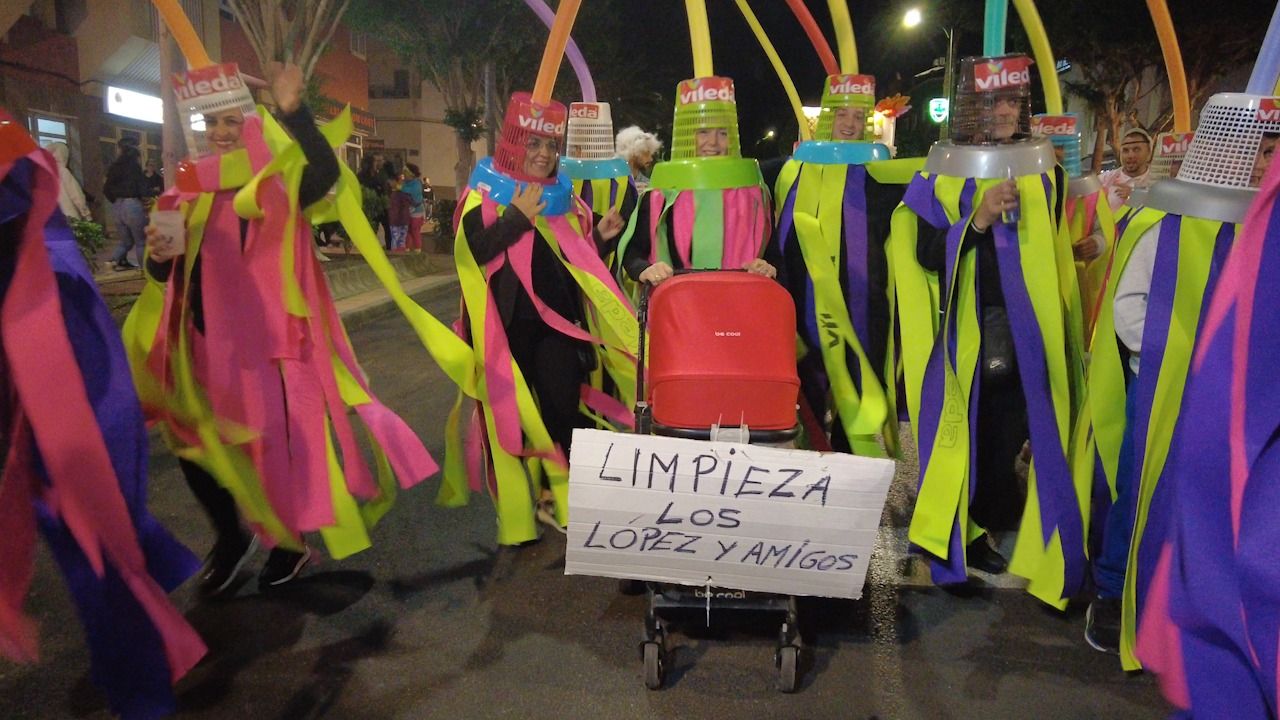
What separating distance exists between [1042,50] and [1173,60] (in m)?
0.62

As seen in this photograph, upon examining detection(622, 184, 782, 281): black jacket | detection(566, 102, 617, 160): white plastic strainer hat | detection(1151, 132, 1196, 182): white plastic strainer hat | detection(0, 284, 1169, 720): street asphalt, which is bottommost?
detection(0, 284, 1169, 720): street asphalt

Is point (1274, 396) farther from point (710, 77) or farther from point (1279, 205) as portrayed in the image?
point (710, 77)

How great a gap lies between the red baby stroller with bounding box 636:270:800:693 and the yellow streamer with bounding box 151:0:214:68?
1.86 meters

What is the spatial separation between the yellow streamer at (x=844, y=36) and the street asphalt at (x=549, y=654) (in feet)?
8.03

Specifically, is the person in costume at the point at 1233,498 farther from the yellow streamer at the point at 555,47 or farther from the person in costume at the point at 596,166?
the person in costume at the point at 596,166

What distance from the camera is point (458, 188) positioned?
19516 mm

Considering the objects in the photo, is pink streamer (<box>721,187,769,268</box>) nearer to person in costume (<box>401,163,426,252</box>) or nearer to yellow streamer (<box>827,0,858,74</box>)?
yellow streamer (<box>827,0,858,74</box>)

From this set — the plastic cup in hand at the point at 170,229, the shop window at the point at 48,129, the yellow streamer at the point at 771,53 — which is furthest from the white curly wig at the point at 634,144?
the shop window at the point at 48,129

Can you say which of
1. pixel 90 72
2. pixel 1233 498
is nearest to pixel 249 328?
pixel 1233 498

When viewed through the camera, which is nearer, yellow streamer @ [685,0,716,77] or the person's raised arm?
the person's raised arm

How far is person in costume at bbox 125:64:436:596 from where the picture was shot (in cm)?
323

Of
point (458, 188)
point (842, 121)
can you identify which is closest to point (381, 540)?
point (842, 121)

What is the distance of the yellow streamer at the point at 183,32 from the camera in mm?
3131

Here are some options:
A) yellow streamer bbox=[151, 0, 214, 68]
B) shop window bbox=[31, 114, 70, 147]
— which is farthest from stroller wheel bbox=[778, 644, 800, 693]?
shop window bbox=[31, 114, 70, 147]
